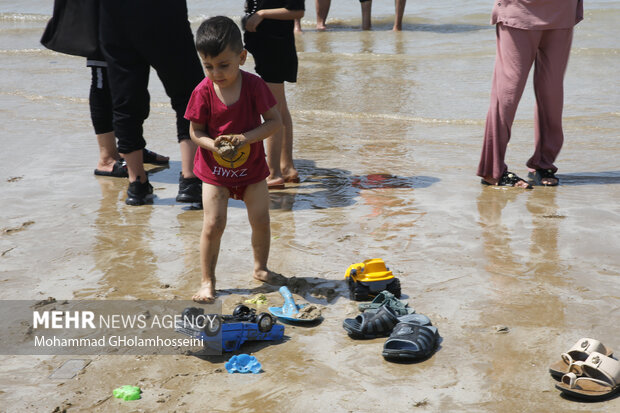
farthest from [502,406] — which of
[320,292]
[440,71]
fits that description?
[440,71]

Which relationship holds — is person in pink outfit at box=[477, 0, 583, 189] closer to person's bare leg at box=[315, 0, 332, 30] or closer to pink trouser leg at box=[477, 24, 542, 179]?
pink trouser leg at box=[477, 24, 542, 179]

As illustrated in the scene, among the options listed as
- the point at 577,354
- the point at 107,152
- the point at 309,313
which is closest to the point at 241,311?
the point at 309,313

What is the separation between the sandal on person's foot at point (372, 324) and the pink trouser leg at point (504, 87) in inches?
108

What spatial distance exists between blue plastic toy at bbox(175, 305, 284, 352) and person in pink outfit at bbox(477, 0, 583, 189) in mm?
3041

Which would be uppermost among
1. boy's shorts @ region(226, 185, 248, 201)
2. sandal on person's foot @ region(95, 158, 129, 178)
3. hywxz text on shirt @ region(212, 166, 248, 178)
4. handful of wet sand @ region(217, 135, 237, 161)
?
handful of wet sand @ region(217, 135, 237, 161)

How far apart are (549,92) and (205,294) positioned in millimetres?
3543

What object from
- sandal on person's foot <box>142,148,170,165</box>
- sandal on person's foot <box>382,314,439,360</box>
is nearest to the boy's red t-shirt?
sandal on person's foot <box>382,314,439,360</box>

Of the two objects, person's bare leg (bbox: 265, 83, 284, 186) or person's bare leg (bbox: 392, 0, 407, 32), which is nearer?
person's bare leg (bbox: 265, 83, 284, 186)

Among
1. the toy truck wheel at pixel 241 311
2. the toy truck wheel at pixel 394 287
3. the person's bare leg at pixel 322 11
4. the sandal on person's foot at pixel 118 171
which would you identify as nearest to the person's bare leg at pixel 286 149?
the sandal on person's foot at pixel 118 171

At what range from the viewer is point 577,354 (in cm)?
310

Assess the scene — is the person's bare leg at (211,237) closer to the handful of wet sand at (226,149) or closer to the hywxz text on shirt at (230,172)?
the hywxz text on shirt at (230,172)

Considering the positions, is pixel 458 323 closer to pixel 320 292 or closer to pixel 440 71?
pixel 320 292

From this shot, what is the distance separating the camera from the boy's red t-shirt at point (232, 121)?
159 inches

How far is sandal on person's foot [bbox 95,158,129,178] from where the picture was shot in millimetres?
6254
